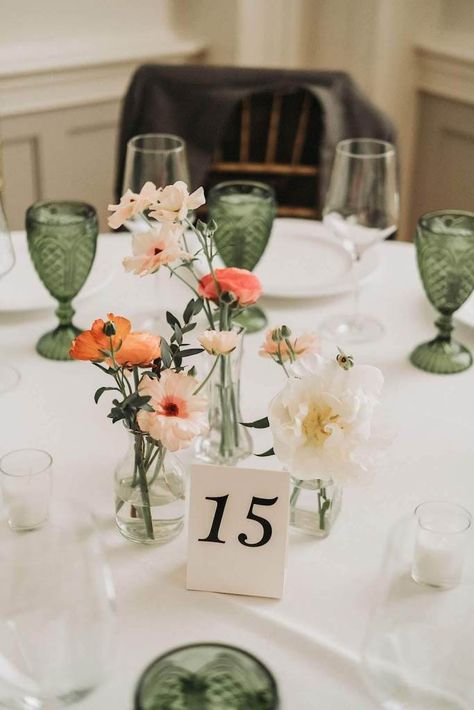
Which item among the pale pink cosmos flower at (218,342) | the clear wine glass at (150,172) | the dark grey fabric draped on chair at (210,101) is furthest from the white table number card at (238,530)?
the dark grey fabric draped on chair at (210,101)

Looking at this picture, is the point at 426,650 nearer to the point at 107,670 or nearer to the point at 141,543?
the point at 107,670

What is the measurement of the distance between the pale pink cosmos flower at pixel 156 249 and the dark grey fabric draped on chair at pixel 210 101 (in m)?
1.23

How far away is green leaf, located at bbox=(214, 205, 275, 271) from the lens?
1.35m

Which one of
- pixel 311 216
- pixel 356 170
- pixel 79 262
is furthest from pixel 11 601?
pixel 311 216

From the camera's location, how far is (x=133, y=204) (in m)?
0.92

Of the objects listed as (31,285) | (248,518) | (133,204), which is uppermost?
(133,204)

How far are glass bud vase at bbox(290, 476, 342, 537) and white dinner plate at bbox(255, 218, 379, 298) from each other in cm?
53

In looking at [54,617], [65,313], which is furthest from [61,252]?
[54,617]

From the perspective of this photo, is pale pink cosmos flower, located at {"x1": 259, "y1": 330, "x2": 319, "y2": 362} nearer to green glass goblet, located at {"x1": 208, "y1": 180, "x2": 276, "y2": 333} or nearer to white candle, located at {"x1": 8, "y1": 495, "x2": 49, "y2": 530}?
white candle, located at {"x1": 8, "y1": 495, "x2": 49, "y2": 530}

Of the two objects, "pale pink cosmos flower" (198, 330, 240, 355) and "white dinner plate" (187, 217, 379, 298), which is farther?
"white dinner plate" (187, 217, 379, 298)

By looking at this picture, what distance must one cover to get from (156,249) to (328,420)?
245 mm

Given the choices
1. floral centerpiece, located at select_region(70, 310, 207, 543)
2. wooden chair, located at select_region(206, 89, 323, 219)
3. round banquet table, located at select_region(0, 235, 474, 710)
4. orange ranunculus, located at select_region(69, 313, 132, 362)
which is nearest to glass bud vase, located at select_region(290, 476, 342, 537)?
round banquet table, located at select_region(0, 235, 474, 710)

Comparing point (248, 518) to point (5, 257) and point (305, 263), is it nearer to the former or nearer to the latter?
point (5, 257)

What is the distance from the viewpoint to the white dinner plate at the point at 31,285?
1395 millimetres
